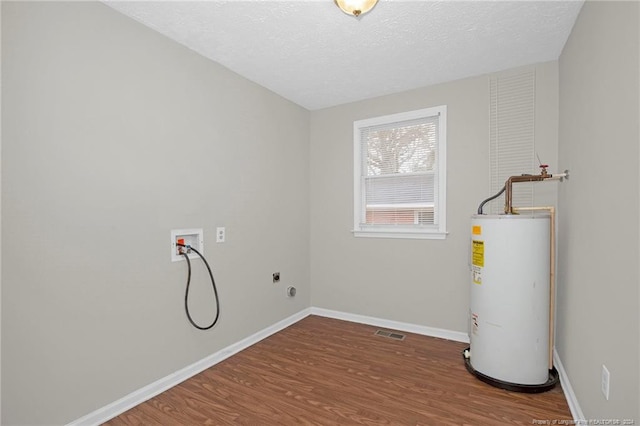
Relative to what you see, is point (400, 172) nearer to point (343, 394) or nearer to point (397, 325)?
point (397, 325)

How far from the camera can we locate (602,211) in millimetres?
1512

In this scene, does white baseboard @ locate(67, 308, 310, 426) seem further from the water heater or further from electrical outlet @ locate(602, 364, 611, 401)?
electrical outlet @ locate(602, 364, 611, 401)

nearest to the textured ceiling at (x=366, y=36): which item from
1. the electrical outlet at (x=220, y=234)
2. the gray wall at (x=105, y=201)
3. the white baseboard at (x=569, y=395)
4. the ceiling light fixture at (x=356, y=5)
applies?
the ceiling light fixture at (x=356, y=5)

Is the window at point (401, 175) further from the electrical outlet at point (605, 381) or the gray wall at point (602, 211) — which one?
the electrical outlet at point (605, 381)

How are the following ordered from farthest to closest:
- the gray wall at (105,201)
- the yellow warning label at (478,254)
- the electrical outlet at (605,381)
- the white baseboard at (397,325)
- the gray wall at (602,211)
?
the white baseboard at (397,325), the yellow warning label at (478,254), the gray wall at (105,201), the electrical outlet at (605,381), the gray wall at (602,211)

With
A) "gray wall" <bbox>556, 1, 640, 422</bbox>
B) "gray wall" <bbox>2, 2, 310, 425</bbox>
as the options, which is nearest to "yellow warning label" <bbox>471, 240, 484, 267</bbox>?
"gray wall" <bbox>556, 1, 640, 422</bbox>

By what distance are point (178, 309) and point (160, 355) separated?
322 mm

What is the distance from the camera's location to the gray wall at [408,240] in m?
Answer: 2.85

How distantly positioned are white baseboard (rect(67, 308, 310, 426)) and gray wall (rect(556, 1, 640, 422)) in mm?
2472

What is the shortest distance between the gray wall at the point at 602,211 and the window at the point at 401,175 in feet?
3.49

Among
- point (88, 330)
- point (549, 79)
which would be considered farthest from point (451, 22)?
point (88, 330)

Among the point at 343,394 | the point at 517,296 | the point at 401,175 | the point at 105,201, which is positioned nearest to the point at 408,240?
the point at 401,175

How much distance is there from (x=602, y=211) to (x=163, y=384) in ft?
9.48

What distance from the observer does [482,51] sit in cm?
242
